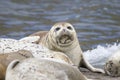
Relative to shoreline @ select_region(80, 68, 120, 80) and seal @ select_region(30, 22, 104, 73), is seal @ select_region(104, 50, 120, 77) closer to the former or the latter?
shoreline @ select_region(80, 68, 120, 80)

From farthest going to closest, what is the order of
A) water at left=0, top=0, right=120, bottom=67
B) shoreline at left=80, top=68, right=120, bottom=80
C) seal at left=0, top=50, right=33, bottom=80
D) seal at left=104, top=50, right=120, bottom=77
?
1. water at left=0, top=0, right=120, bottom=67
2. seal at left=104, top=50, right=120, bottom=77
3. shoreline at left=80, top=68, right=120, bottom=80
4. seal at left=0, top=50, right=33, bottom=80

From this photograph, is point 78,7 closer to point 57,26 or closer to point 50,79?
point 57,26

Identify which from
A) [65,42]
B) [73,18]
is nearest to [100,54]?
[65,42]

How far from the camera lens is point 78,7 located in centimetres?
1936

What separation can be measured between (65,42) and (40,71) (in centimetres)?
327

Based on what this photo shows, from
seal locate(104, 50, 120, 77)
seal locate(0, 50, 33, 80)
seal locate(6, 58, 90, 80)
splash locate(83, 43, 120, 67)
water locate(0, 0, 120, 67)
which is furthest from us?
water locate(0, 0, 120, 67)

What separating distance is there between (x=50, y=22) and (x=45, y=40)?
7128mm

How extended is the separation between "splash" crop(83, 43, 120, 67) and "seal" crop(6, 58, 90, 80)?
484 cm

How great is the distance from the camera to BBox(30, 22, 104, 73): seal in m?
8.62

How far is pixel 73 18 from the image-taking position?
682 inches

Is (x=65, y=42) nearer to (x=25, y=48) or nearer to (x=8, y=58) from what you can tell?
→ (x=25, y=48)

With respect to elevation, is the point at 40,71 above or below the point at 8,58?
below

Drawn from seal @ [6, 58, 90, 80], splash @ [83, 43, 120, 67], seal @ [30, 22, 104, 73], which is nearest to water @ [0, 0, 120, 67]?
splash @ [83, 43, 120, 67]

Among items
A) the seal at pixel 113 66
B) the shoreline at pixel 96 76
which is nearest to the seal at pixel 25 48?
the shoreline at pixel 96 76
